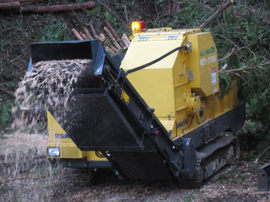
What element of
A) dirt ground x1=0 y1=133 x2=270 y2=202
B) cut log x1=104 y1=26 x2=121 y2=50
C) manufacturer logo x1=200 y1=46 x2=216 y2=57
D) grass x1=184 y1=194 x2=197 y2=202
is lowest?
dirt ground x1=0 y1=133 x2=270 y2=202

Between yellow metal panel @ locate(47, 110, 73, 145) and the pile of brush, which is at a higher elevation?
the pile of brush

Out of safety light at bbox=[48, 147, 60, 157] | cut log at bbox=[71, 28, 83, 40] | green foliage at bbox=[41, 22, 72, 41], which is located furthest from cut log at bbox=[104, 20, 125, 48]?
safety light at bbox=[48, 147, 60, 157]

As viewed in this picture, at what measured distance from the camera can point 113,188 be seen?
7230 mm

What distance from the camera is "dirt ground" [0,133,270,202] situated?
646 cm

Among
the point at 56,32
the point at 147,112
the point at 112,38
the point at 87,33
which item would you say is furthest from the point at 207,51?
the point at 56,32

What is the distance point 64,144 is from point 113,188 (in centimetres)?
116

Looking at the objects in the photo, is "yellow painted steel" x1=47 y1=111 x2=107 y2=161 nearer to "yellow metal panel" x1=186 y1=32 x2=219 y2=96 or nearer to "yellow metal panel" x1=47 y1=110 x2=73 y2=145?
"yellow metal panel" x1=47 y1=110 x2=73 y2=145

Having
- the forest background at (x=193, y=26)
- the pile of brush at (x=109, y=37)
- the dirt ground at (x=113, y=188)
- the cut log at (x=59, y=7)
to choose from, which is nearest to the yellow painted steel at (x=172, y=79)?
the dirt ground at (x=113, y=188)

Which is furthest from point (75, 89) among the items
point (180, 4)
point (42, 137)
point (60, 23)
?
point (180, 4)

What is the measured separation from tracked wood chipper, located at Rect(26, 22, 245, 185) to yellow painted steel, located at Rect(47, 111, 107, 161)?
15 millimetres

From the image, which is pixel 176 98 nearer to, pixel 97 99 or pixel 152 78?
pixel 152 78

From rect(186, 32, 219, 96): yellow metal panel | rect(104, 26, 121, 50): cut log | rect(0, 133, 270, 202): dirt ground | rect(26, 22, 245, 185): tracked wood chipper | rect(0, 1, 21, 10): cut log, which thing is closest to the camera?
rect(26, 22, 245, 185): tracked wood chipper

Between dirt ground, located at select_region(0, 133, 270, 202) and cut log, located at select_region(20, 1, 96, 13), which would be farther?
cut log, located at select_region(20, 1, 96, 13)

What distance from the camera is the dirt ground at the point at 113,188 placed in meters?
6.46
